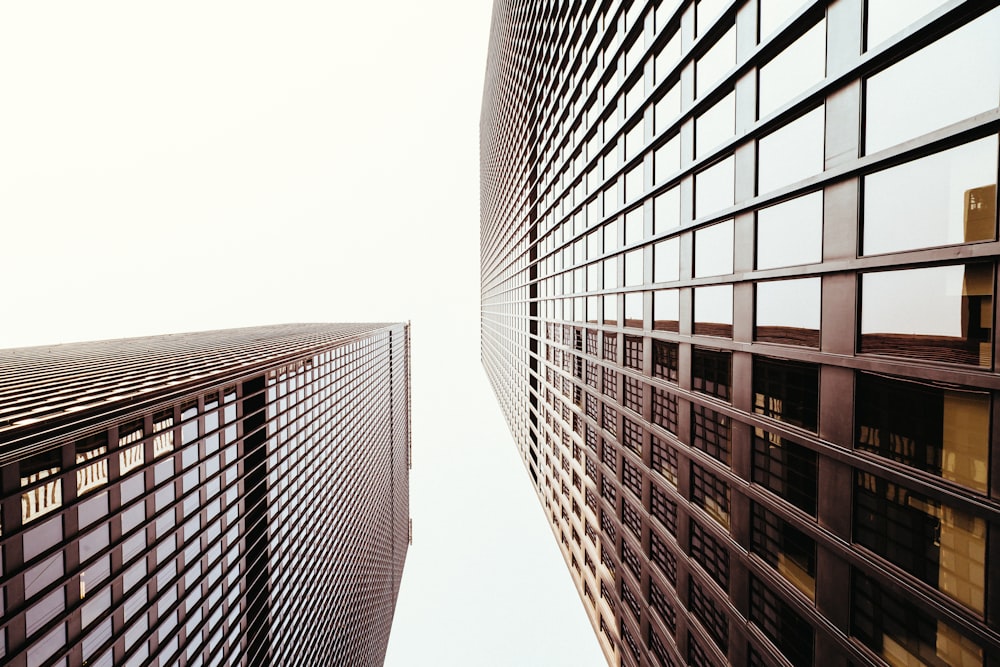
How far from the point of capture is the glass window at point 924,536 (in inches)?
307

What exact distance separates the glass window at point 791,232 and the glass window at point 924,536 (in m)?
6.09

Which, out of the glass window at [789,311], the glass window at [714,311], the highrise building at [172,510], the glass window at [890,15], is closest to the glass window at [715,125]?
the glass window at [890,15]

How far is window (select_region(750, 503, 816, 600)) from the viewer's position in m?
11.4

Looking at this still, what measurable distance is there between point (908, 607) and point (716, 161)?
14.6 meters

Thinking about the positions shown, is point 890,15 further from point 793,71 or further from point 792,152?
point 792,152

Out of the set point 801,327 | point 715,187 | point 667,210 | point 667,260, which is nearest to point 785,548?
point 801,327

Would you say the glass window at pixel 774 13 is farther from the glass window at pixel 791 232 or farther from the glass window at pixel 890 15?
the glass window at pixel 791 232

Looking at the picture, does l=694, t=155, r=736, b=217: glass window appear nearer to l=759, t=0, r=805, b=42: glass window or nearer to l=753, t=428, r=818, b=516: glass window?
l=759, t=0, r=805, b=42: glass window

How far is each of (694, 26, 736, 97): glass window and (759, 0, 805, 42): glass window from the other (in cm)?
135

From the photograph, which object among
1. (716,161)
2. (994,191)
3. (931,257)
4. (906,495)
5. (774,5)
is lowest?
(906,495)

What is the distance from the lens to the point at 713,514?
613 inches

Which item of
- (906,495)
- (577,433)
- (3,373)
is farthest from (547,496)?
(3,373)

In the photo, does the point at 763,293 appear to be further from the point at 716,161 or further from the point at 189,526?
the point at 189,526

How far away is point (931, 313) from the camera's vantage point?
27.2 feet
